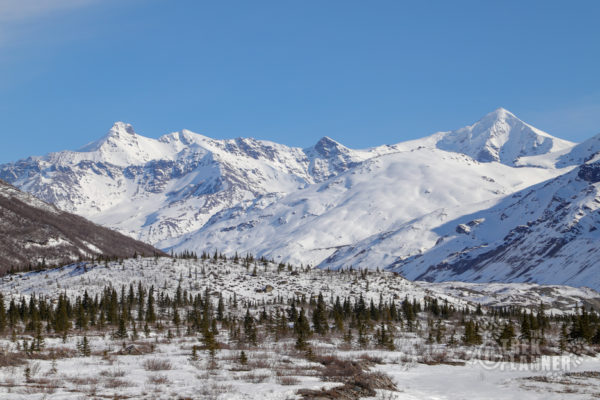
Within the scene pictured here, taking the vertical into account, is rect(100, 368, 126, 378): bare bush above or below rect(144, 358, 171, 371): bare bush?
above

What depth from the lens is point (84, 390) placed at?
90.6 feet

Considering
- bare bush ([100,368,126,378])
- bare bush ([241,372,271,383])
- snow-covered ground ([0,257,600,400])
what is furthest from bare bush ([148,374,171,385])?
bare bush ([241,372,271,383])

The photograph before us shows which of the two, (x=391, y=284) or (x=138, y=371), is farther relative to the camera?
(x=391, y=284)

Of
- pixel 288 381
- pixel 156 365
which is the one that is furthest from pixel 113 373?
pixel 288 381

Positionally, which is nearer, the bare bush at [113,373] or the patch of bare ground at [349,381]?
the patch of bare ground at [349,381]

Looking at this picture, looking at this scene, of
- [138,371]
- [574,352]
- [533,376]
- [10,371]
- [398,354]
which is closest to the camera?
[10,371]

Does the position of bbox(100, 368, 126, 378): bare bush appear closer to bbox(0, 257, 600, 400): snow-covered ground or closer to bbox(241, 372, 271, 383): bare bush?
bbox(0, 257, 600, 400): snow-covered ground

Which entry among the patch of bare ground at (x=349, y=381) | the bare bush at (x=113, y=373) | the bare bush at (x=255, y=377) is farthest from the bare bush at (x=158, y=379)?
the patch of bare ground at (x=349, y=381)

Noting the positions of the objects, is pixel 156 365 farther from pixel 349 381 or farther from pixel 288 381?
pixel 349 381

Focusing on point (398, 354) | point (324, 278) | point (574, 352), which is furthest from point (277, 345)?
point (324, 278)

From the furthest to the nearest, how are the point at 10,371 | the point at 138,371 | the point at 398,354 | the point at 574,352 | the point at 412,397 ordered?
the point at 574,352 < the point at 398,354 < the point at 138,371 < the point at 10,371 < the point at 412,397

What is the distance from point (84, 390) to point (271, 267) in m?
144

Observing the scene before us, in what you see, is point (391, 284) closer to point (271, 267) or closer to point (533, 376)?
point (271, 267)

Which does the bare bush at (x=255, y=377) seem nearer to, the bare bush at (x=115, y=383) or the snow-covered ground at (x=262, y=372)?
the snow-covered ground at (x=262, y=372)
